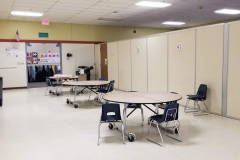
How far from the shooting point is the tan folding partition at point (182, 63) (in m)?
6.93

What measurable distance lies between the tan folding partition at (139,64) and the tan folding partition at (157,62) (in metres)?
0.33

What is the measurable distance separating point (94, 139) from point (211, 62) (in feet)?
Result: 12.6

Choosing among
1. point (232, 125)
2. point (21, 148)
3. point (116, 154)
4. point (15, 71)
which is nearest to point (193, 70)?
point (232, 125)

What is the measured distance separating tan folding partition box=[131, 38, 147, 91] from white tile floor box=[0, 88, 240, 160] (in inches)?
105

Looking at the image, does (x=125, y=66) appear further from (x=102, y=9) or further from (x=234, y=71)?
(x=234, y=71)

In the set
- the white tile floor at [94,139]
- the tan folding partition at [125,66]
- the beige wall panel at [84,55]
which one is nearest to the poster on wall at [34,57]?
the beige wall panel at [84,55]

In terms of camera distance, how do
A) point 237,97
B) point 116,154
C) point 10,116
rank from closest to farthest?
1. point 116,154
2. point 237,97
3. point 10,116

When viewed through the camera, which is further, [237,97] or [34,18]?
[34,18]

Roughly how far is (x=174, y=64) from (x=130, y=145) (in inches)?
161

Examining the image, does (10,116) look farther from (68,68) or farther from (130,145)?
(68,68)

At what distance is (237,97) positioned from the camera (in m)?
5.71

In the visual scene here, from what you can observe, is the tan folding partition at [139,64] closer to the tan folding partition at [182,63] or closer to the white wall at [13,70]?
the tan folding partition at [182,63]

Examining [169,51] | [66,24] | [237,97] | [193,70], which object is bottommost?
[237,97]

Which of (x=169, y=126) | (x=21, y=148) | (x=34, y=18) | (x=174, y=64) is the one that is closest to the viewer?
(x=21, y=148)
